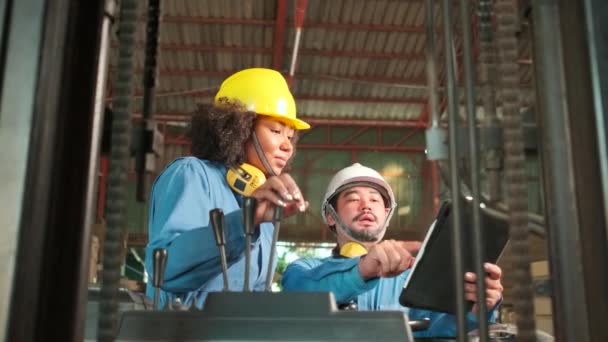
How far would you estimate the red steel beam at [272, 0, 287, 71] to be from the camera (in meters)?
8.03

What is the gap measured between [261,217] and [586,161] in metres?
0.85

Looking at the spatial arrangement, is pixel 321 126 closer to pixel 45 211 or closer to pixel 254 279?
pixel 254 279

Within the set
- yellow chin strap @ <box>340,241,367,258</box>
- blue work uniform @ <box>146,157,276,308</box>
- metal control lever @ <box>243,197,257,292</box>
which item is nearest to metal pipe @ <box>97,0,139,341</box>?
metal control lever @ <box>243,197,257,292</box>

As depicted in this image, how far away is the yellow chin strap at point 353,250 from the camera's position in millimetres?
2568

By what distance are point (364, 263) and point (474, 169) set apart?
1.34 m

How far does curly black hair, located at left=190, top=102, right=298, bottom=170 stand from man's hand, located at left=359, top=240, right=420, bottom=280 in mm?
531

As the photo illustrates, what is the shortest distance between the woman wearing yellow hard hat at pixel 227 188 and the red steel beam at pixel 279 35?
5744 mm

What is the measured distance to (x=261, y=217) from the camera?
56.8 inches

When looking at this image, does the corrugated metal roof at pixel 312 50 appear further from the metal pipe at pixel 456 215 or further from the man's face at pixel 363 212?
the metal pipe at pixel 456 215

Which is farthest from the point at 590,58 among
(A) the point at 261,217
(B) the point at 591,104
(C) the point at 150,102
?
(A) the point at 261,217

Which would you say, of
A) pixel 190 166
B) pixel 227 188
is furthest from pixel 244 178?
pixel 190 166

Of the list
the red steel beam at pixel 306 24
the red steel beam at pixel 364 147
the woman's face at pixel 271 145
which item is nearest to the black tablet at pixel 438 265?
the woman's face at pixel 271 145

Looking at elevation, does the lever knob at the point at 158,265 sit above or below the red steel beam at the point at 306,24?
below

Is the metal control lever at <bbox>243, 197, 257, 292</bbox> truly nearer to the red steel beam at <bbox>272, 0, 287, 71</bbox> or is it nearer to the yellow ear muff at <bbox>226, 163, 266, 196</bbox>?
the yellow ear muff at <bbox>226, 163, 266, 196</bbox>
